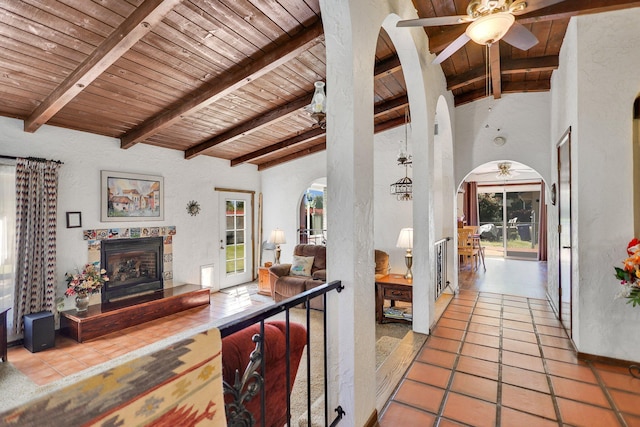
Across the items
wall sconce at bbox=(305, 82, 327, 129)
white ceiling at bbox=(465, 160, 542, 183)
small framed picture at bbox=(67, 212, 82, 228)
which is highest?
white ceiling at bbox=(465, 160, 542, 183)

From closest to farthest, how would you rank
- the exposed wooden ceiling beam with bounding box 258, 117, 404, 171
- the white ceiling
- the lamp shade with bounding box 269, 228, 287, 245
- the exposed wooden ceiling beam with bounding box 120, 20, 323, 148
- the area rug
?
the area rug → the exposed wooden ceiling beam with bounding box 120, 20, 323, 148 → the exposed wooden ceiling beam with bounding box 258, 117, 404, 171 → the lamp shade with bounding box 269, 228, 287, 245 → the white ceiling

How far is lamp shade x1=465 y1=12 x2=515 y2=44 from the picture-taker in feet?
6.00

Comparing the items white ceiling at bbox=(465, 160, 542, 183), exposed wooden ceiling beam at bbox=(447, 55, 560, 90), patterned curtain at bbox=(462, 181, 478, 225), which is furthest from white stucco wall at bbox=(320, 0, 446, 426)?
patterned curtain at bbox=(462, 181, 478, 225)

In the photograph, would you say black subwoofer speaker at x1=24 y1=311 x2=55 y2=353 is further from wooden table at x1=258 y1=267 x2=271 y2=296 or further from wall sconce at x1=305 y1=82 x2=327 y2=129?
wall sconce at x1=305 y1=82 x2=327 y2=129

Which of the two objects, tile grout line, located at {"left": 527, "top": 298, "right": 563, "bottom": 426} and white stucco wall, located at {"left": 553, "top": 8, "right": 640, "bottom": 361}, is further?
white stucco wall, located at {"left": 553, "top": 8, "right": 640, "bottom": 361}

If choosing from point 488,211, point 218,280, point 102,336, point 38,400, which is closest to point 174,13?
point 38,400

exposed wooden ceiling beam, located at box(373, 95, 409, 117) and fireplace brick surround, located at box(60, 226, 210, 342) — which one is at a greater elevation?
exposed wooden ceiling beam, located at box(373, 95, 409, 117)

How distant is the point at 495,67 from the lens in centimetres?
365

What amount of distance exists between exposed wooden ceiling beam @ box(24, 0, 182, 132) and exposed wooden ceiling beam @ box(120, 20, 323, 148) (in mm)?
991

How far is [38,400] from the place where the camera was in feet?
1.75

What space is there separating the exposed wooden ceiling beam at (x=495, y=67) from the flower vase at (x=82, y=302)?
18.0 feet

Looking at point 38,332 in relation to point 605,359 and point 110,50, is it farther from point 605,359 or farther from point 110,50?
point 605,359

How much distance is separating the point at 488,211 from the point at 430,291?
7.24 m

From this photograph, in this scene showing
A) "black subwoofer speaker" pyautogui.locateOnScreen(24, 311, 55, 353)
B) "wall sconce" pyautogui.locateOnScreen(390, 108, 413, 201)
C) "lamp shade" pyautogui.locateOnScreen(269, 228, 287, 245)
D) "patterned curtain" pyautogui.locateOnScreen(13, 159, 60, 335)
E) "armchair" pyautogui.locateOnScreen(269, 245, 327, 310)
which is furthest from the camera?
"lamp shade" pyautogui.locateOnScreen(269, 228, 287, 245)
